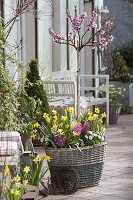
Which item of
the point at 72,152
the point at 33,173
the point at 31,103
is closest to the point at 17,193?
the point at 33,173

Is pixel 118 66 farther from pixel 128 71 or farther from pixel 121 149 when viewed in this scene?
pixel 121 149

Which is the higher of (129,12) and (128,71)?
(129,12)

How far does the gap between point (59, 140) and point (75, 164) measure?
31 cm

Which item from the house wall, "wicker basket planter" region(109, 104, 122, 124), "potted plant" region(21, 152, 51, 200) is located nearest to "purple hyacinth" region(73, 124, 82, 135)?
"potted plant" region(21, 152, 51, 200)

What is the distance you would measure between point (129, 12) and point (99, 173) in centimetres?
1265

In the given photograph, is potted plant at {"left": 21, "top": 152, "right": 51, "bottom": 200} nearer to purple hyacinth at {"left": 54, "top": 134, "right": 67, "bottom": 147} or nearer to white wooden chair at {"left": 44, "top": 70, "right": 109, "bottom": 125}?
purple hyacinth at {"left": 54, "top": 134, "right": 67, "bottom": 147}

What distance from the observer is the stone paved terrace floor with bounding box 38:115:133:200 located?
6395 mm

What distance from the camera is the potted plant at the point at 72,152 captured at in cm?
653

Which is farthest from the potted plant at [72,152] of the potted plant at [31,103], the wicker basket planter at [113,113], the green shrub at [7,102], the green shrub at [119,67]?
the green shrub at [119,67]

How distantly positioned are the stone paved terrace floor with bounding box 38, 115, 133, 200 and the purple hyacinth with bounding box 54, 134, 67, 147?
1.81 feet

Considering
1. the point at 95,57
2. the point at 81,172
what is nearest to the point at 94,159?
the point at 81,172

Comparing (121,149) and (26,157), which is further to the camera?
(121,149)

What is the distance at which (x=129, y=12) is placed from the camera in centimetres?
1884

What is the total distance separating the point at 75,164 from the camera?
656 centimetres
